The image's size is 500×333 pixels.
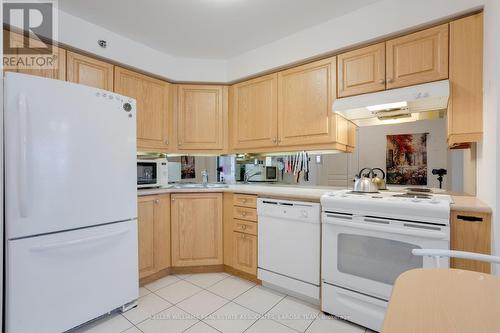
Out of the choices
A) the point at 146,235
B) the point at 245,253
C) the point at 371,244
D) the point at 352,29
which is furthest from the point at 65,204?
the point at 352,29

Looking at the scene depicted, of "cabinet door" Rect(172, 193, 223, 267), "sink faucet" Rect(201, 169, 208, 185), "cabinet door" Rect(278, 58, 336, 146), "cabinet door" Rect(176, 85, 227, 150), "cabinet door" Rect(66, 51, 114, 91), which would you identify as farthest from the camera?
"sink faucet" Rect(201, 169, 208, 185)

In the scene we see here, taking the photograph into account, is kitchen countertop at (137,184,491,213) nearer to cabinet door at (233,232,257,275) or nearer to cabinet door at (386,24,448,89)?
cabinet door at (233,232,257,275)

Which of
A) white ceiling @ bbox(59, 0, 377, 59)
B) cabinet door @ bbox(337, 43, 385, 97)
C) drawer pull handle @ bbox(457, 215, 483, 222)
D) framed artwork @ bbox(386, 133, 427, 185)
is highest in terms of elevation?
white ceiling @ bbox(59, 0, 377, 59)

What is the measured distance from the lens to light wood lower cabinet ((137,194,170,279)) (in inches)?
86.7

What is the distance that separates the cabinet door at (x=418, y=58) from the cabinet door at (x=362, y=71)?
0.18 ft

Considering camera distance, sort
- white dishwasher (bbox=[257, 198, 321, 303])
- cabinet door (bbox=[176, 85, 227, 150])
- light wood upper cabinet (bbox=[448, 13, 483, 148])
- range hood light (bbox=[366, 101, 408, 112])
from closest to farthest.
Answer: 1. light wood upper cabinet (bbox=[448, 13, 483, 148])
2. range hood light (bbox=[366, 101, 408, 112])
3. white dishwasher (bbox=[257, 198, 321, 303])
4. cabinet door (bbox=[176, 85, 227, 150])

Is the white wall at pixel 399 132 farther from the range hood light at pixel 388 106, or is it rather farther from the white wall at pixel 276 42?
the white wall at pixel 276 42

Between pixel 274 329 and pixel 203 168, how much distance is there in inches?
76.8

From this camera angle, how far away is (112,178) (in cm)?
174

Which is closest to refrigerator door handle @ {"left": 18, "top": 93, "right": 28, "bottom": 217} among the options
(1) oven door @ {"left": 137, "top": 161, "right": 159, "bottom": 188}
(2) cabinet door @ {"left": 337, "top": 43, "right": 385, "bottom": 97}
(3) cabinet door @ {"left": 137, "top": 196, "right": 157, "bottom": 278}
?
(3) cabinet door @ {"left": 137, "top": 196, "right": 157, "bottom": 278}

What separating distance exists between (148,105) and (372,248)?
234cm

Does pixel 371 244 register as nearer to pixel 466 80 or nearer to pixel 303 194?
pixel 303 194

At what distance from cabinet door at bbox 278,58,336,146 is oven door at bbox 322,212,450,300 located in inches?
32.0

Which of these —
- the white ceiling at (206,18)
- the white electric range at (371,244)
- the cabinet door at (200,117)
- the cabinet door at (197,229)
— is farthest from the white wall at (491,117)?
the cabinet door at (200,117)
